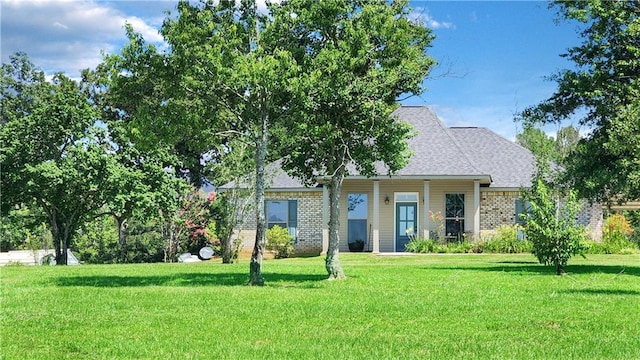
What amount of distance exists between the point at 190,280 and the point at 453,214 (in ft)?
54.5

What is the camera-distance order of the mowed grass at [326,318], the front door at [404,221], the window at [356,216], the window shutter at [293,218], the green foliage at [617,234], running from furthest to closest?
the window shutter at [293,218]
the window at [356,216]
the front door at [404,221]
the green foliage at [617,234]
the mowed grass at [326,318]

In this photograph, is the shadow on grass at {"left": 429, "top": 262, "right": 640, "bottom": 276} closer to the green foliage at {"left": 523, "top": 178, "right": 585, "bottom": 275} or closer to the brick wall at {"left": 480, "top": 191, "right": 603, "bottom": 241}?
the green foliage at {"left": 523, "top": 178, "right": 585, "bottom": 275}

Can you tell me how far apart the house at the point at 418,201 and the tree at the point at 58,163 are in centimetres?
742

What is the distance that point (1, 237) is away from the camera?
132ft

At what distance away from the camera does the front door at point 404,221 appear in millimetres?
31766

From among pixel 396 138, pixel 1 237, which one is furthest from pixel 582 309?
pixel 1 237

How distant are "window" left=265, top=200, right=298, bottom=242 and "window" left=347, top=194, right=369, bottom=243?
239 centimetres

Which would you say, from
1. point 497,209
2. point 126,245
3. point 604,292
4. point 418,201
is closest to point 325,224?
point 418,201

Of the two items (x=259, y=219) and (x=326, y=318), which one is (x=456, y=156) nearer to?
(x=259, y=219)

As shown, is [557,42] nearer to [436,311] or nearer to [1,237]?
[436,311]

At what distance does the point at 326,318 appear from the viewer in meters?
10.2

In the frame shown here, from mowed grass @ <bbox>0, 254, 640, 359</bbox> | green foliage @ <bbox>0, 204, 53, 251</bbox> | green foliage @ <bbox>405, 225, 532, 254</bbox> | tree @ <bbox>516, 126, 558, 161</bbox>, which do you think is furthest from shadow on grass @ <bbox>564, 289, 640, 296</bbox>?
green foliage @ <bbox>0, 204, 53, 251</bbox>

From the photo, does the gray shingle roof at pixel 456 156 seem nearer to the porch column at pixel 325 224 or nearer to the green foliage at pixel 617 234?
the porch column at pixel 325 224

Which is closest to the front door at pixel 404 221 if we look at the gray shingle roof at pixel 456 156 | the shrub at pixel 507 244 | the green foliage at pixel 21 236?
the gray shingle roof at pixel 456 156
